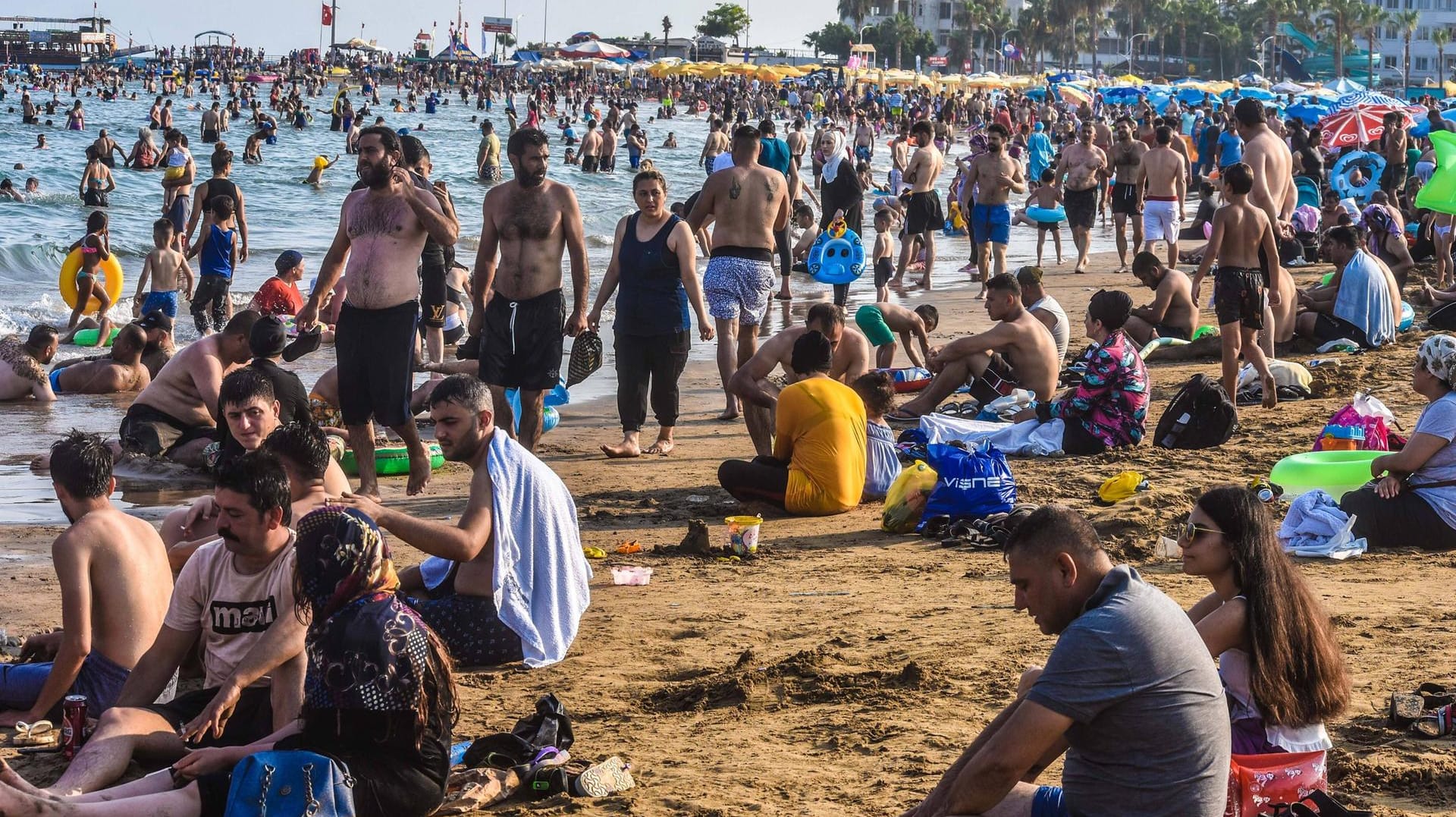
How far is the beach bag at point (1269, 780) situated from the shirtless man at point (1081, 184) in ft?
43.2

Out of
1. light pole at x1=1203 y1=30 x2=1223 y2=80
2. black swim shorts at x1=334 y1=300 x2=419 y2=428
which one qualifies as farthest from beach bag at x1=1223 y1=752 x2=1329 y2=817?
light pole at x1=1203 y1=30 x2=1223 y2=80

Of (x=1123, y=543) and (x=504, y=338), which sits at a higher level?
(x=504, y=338)

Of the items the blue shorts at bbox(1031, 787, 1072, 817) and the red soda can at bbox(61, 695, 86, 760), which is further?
the red soda can at bbox(61, 695, 86, 760)

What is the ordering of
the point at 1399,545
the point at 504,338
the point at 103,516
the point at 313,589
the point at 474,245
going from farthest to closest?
the point at 474,245 < the point at 504,338 < the point at 1399,545 < the point at 103,516 < the point at 313,589

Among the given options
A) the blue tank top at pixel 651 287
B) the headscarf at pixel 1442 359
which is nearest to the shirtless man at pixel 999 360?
the blue tank top at pixel 651 287

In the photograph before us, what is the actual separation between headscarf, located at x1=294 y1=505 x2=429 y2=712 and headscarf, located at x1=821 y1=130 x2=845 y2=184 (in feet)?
39.7

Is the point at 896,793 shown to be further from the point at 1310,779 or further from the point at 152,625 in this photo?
the point at 152,625

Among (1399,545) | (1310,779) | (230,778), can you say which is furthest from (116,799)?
(1399,545)

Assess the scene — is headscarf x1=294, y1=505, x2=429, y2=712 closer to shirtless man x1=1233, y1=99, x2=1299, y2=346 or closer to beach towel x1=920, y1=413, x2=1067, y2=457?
beach towel x1=920, y1=413, x2=1067, y2=457

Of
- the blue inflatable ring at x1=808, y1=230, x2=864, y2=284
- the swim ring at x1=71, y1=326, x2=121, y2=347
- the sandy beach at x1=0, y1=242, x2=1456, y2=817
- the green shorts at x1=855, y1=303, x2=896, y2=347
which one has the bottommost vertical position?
the sandy beach at x1=0, y1=242, x2=1456, y2=817

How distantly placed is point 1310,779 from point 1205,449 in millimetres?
4930

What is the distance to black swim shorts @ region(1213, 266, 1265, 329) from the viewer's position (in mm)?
8875

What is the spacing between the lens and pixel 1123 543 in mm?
6438

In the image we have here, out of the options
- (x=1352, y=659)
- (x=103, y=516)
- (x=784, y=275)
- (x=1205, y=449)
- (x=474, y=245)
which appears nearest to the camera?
(x=103, y=516)
